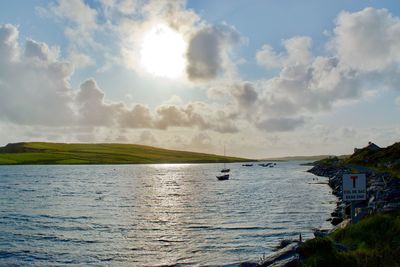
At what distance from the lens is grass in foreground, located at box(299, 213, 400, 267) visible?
11625 mm

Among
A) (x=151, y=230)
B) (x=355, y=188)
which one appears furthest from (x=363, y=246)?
(x=151, y=230)

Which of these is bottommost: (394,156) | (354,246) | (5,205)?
(5,205)

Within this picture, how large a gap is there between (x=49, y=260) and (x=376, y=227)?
1960cm

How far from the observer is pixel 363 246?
14844mm

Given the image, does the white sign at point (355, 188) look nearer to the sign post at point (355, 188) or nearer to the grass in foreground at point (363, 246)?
the sign post at point (355, 188)

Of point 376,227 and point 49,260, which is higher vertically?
point 376,227

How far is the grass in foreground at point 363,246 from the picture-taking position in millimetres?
11625

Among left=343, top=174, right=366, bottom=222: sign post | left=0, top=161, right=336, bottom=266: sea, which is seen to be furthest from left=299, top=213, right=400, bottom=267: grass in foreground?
left=0, top=161, right=336, bottom=266: sea

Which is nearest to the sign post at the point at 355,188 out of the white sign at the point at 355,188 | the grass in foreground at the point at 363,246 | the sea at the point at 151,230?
the white sign at the point at 355,188

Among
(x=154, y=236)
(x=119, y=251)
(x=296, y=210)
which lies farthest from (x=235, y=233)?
(x=296, y=210)

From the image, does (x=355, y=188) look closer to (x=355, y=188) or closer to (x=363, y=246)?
(x=355, y=188)

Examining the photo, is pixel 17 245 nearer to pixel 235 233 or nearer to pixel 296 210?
pixel 235 233

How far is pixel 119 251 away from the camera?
27.3 metres

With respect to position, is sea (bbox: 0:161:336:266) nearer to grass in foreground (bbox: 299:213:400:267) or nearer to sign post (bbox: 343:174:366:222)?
grass in foreground (bbox: 299:213:400:267)
